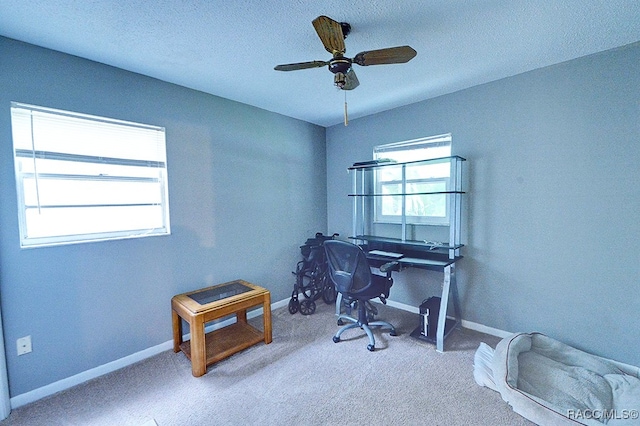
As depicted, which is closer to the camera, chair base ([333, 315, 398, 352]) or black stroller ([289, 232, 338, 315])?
chair base ([333, 315, 398, 352])

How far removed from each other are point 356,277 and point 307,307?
1062 mm

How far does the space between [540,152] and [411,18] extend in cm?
168

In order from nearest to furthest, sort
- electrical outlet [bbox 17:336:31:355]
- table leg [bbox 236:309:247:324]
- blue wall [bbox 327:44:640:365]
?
electrical outlet [bbox 17:336:31:355] < blue wall [bbox 327:44:640:365] < table leg [bbox 236:309:247:324]

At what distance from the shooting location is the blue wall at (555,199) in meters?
1.93

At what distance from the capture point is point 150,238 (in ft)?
7.43

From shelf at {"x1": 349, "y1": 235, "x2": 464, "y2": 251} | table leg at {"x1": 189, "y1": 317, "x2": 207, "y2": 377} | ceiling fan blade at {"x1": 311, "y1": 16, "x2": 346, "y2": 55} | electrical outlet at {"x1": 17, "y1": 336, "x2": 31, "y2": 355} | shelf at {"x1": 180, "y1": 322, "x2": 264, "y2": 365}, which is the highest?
ceiling fan blade at {"x1": 311, "y1": 16, "x2": 346, "y2": 55}

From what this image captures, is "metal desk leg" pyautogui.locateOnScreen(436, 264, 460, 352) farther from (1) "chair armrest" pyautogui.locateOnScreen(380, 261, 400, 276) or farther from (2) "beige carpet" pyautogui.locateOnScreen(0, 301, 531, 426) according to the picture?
(1) "chair armrest" pyautogui.locateOnScreen(380, 261, 400, 276)

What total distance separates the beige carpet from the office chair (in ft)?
0.88

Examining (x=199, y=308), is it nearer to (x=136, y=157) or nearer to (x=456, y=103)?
(x=136, y=157)

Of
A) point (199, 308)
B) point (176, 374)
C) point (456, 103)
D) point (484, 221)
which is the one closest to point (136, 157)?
point (199, 308)

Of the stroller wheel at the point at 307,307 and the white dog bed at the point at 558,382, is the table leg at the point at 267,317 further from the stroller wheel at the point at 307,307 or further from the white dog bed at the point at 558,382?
the white dog bed at the point at 558,382

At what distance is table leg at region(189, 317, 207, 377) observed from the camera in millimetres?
1966

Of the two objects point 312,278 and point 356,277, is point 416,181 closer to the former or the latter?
point 356,277
